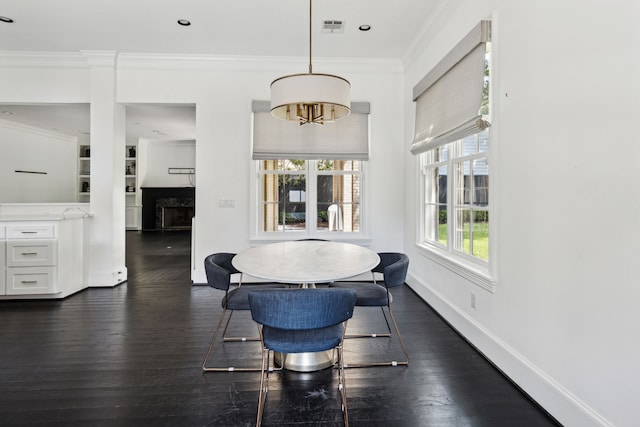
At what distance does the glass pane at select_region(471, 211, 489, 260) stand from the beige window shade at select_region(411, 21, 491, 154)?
0.69 metres

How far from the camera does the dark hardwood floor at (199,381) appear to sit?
76.0 inches

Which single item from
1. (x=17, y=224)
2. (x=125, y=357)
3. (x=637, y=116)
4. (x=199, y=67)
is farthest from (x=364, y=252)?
(x=17, y=224)

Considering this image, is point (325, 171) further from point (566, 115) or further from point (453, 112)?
point (566, 115)

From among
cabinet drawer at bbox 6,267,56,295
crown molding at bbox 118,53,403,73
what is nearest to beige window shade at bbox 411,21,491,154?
crown molding at bbox 118,53,403,73

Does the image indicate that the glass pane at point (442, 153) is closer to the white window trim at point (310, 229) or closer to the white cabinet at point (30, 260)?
the white window trim at point (310, 229)

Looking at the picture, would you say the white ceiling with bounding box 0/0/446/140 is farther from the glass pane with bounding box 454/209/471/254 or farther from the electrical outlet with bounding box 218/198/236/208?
the glass pane with bounding box 454/209/471/254

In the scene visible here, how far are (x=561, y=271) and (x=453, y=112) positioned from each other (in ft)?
5.40

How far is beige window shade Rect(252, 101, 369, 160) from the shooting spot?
183 inches

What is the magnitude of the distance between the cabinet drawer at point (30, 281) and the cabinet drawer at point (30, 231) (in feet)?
1.20

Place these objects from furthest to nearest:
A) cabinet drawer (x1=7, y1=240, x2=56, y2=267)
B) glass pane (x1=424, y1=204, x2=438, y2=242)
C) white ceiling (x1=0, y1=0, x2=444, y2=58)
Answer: glass pane (x1=424, y1=204, x2=438, y2=242) → cabinet drawer (x1=7, y1=240, x2=56, y2=267) → white ceiling (x1=0, y1=0, x2=444, y2=58)

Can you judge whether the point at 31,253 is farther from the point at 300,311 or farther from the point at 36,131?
the point at 36,131

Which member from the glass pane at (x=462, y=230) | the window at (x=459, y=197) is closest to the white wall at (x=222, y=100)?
the window at (x=459, y=197)

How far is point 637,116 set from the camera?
143 cm

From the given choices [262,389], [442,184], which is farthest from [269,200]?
[262,389]
